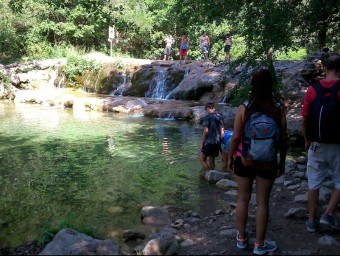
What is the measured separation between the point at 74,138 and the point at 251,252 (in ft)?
28.9

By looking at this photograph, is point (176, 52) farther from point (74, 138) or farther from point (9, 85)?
point (74, 138)

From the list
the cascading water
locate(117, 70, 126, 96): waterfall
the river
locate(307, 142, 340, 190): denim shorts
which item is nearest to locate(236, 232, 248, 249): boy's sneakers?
locate(307, 142, 340, 190): denim shorts

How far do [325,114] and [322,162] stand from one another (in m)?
0.56

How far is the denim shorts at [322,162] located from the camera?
4.07 meters

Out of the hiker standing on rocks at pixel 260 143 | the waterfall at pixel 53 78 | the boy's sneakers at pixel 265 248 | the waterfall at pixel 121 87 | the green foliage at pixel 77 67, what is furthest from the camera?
the waterfall at pixel 53 78

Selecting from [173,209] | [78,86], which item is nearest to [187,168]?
[173,209]

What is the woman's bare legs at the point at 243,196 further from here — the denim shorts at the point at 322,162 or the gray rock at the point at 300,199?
the gray rock at the point at 300,199

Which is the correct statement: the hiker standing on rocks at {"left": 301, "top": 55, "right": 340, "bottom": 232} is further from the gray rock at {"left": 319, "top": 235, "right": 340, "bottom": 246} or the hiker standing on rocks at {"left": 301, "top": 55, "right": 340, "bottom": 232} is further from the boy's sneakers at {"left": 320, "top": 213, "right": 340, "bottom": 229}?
the gray rock at {"left": 319, "top": 235, "right": 340, "bottom": 246}

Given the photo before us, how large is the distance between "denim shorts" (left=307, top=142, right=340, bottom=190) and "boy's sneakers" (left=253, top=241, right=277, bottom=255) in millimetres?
803

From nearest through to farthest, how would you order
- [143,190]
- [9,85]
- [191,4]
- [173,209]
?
[173,209]
[143,190]
[191,4]
[9,85]

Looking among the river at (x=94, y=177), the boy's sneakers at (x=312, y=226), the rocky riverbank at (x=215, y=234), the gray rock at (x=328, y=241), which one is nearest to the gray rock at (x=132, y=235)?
the rocky riverbank at (x=215, y=234)

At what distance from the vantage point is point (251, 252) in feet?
13.0

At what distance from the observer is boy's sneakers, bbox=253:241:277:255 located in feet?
12.6

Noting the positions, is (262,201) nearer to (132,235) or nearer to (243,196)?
(243,196)
